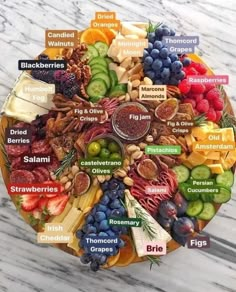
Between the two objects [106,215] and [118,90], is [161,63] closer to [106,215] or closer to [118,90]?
[118,90]

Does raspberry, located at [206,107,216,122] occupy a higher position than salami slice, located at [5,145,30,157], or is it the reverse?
raspberry, located at [206,107,216,122]

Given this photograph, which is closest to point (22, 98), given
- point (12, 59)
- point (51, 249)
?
point (12, 59)

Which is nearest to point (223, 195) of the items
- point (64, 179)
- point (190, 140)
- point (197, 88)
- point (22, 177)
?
point (190, 140)

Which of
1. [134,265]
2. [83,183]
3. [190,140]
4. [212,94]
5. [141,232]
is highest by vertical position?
Answer: [212,94]

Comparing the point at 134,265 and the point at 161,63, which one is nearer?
the point at 161,63

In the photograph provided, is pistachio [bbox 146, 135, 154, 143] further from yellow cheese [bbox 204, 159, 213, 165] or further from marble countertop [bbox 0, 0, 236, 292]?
marble countertop [bbox 0, 0, 236, 292]

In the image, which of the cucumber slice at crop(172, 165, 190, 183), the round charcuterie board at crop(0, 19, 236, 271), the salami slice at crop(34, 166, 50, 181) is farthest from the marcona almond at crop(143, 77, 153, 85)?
the salami slice at crop(34, 166, 50, 181)

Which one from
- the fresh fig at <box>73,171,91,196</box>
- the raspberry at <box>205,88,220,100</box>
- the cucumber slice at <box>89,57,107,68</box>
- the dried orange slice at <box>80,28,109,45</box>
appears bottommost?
the fresh fig at <box>73,171,91,196</box>

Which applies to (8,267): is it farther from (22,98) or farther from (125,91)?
(125,91)
